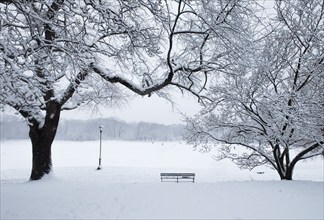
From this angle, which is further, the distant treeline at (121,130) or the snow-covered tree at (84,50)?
the distant treeline at (121,130)

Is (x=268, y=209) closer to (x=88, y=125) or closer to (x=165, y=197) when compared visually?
(x=165, y=197)

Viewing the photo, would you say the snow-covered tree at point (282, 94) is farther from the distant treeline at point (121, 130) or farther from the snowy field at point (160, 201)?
the distant treeline at point (121, 130)

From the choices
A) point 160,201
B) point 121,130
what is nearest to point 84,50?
point 160,201

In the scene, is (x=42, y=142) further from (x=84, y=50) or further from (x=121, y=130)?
(x=121, y=130)

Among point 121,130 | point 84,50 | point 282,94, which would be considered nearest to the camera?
point 84,50

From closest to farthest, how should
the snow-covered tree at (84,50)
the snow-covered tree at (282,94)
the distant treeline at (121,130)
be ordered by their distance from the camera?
the snow-covered tree at (84,50), the snow-covered tree at (282,94), the distant treeline at (121,130)

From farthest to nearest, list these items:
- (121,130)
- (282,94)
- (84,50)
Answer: (121,130)
(282,94)
(84,50)

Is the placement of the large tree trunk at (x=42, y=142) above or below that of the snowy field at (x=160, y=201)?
above

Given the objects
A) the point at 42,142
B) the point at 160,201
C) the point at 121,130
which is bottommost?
the point at 160,201

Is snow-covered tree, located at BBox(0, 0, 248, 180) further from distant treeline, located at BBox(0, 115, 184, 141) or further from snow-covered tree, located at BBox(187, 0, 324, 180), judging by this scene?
distant treeline, located at BBox(0, 115, 184, 141)

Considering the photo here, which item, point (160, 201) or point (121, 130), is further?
point (121, 130)

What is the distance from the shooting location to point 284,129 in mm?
11703


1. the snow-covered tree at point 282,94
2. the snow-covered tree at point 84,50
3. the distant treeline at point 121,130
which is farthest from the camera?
the distant treeline at point 121,130

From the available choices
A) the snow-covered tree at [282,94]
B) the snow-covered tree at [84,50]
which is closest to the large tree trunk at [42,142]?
the snow-covered tree at [84,50]
